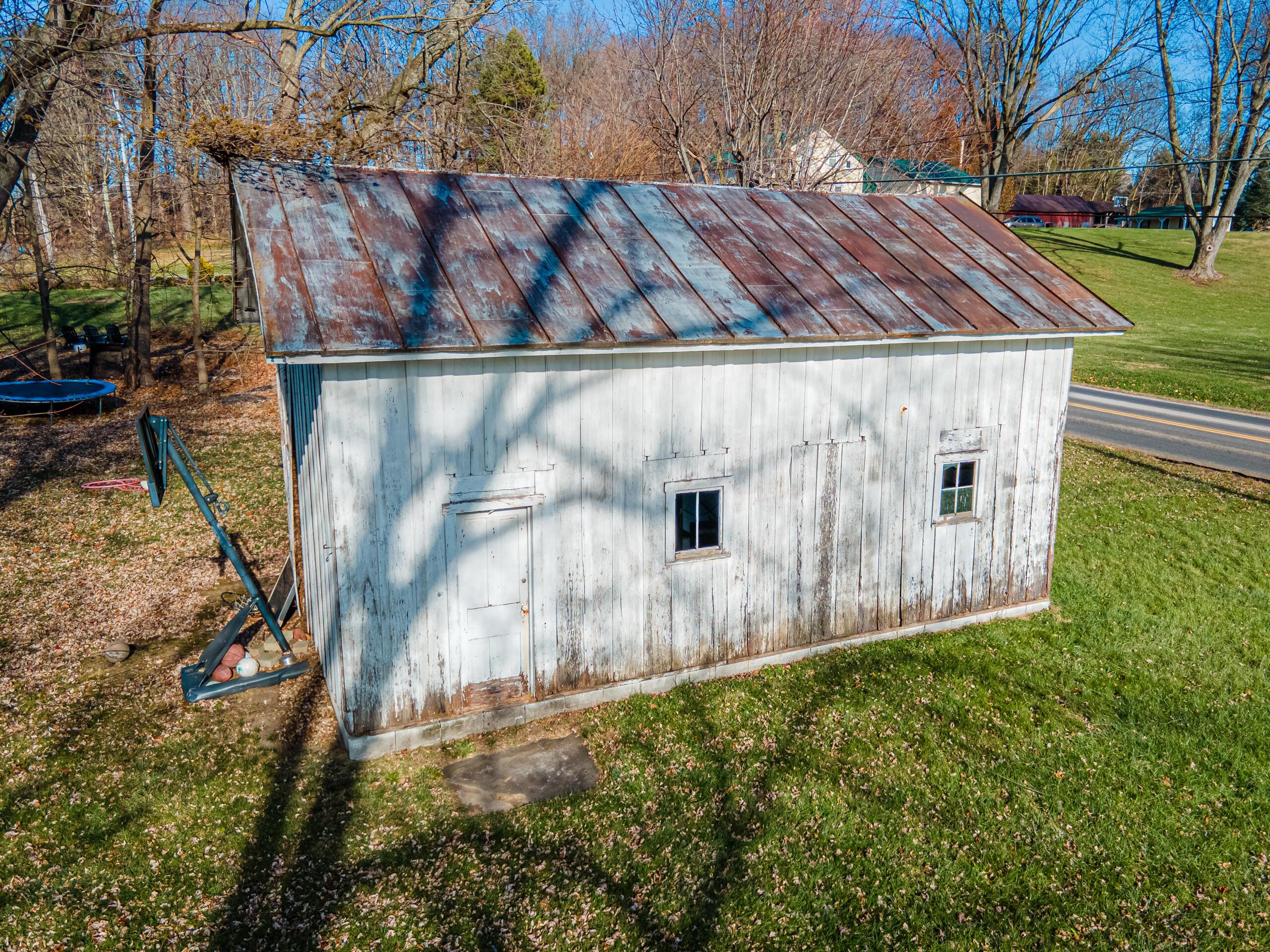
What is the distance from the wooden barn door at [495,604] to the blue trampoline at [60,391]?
16.0 meters

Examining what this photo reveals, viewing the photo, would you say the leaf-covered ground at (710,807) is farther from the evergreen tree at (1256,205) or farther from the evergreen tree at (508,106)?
the evergreen tree at (1256,205)

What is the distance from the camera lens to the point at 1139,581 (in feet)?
37.3

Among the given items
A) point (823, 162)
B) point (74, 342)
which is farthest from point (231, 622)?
point (74, 342)

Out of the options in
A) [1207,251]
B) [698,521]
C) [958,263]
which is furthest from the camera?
[1207,251]

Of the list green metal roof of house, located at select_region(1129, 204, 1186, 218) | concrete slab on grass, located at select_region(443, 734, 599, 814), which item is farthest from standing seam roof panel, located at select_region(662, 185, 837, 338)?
green metal roof of house, located at select_region(1129, 204, 1186, 218)

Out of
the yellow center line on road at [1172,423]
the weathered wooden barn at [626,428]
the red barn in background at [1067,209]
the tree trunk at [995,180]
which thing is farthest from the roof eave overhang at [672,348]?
the red barn in background at [1067,209]

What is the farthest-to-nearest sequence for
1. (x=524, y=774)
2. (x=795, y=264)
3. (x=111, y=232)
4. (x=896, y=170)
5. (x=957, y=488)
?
(x=111, y=232) → (x=896, y=170) → (x=957, y=488) → (x=795, y=264) → (x=524, y=774)

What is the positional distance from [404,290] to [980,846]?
256 inches

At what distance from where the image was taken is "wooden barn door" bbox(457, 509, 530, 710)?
292 inches

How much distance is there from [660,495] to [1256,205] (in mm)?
75745

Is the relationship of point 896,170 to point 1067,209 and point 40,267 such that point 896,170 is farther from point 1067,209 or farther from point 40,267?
point 1067,209

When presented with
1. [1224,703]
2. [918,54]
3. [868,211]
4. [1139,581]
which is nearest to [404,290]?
[868,211]

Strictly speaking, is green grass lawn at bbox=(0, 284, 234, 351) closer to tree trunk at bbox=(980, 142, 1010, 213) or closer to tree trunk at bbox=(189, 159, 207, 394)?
tree trunk at bbox=(189, 159, 207, 394)

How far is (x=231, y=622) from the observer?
845 cm
